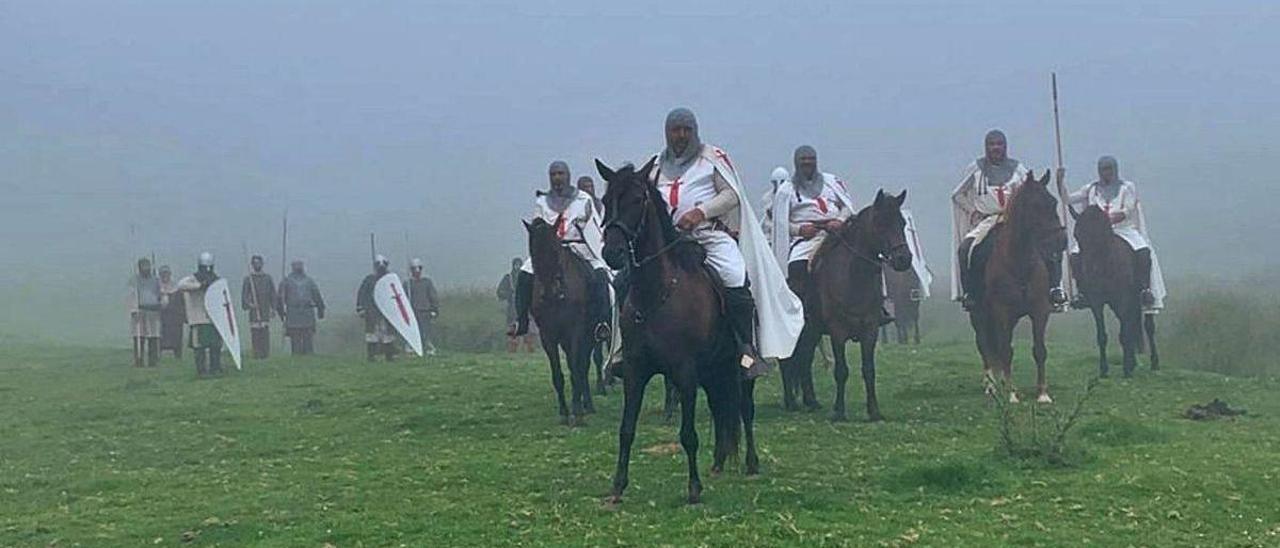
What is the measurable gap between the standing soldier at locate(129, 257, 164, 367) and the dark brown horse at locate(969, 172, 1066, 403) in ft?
60.7

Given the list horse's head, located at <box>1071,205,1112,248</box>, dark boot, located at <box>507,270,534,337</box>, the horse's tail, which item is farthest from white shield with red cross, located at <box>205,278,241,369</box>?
the horse's tail

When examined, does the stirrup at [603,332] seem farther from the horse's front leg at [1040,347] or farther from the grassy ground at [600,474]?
the horse's front leg at [1040,347]

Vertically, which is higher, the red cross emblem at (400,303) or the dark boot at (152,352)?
the red cross emblem at (400,303)

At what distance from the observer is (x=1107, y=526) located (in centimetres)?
927

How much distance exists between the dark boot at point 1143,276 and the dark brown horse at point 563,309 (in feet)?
27.2

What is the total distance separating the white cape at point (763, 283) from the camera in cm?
1112

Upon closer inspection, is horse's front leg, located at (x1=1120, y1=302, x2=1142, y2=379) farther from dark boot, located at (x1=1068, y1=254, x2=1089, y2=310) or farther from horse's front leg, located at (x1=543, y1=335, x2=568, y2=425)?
horse's front leg, located at (x1=543, y1=335, x2=568, y2=425)

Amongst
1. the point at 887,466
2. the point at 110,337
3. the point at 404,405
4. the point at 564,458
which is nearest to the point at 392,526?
the point at 564,458

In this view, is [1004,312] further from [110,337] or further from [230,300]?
[110,337]

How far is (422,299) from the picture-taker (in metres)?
31.2

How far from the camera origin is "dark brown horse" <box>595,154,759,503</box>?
9930mm

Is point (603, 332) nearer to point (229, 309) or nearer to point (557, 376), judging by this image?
point (557, 376)

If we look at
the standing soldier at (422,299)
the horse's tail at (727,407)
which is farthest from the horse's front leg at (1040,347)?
the standing soldier at (422,299)

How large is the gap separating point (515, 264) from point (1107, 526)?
865 inches
